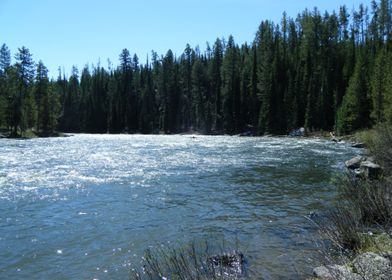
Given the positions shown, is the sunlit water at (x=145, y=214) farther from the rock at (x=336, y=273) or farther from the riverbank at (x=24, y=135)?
the riverbank at (x=24, y=135)

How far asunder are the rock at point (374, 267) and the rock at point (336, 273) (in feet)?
0.44

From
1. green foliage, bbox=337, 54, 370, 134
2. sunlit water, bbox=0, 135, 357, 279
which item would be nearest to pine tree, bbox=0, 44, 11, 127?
sunlit water, bbox=0, 135, 357, 279

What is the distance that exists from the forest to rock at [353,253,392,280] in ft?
142

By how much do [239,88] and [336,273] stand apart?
9620cm

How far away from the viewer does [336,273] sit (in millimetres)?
6262

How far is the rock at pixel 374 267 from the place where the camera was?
5919mm

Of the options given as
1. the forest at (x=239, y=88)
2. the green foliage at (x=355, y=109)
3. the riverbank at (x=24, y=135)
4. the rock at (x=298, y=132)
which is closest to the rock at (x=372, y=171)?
the forest at (x=239, y=88)

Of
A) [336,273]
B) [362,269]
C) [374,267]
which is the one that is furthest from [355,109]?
[362,269]

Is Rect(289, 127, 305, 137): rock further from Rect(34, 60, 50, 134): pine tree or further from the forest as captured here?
Rect(34, 60, 50, 134): pine tree

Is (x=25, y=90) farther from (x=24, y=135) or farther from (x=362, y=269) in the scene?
(x=362, y=269)

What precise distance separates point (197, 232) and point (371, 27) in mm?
103429

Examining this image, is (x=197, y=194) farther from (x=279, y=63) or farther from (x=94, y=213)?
(x=279, y=63)

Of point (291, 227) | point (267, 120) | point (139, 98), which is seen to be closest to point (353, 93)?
point (267, 120)

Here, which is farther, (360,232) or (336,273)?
(360,232)
